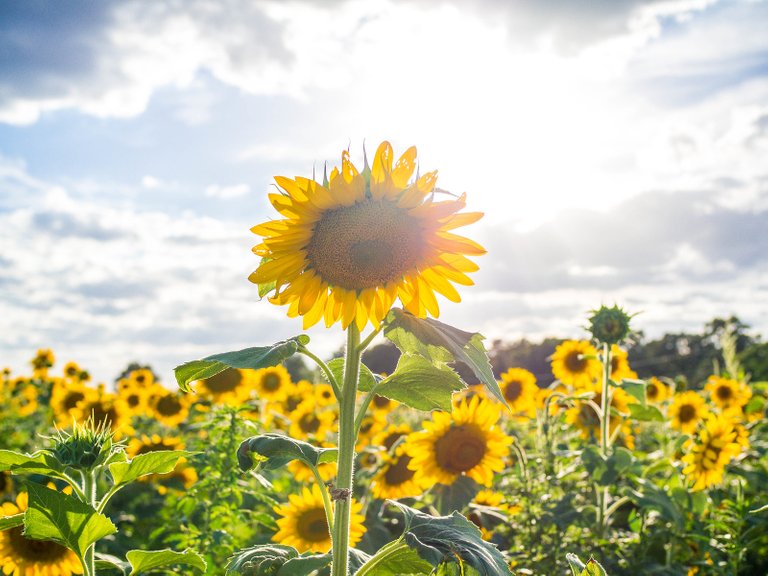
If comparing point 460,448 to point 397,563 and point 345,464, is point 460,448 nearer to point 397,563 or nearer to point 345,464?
point 397,563

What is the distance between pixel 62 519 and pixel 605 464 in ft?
8.51

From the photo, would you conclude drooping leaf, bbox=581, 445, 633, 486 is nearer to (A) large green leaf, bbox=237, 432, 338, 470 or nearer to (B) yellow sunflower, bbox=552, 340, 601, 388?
(B) yellow sunflower, bbox=552, 340, 601, 388

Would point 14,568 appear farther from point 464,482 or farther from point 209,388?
point 209,388

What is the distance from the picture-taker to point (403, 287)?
80.6 inches

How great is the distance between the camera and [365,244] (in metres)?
1.99

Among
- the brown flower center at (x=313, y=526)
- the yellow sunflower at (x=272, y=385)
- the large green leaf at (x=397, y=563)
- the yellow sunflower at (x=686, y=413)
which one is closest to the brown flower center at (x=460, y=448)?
the brown flower center at (x=313, y=526)

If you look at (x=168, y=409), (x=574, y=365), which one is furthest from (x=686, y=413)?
(x=168, y=409)

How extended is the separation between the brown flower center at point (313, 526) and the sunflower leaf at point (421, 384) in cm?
159

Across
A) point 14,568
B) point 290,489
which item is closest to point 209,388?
point 290,489

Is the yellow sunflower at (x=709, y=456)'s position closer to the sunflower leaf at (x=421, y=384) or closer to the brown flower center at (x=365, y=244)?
the sunflower leaf at (x=421, y=384)

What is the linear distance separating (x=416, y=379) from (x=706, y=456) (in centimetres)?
315

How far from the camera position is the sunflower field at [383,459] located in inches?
74.3

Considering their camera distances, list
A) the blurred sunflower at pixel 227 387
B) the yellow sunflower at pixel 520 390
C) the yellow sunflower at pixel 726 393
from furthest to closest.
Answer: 1. the yellow sunflower at pixel 726 393
2. the blurred sunflower at pixel 227 387
3. the yellow sunflower at pixel 520 390

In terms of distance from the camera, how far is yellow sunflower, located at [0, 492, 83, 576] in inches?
111
